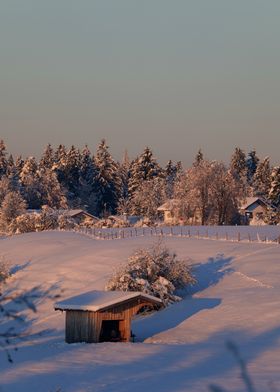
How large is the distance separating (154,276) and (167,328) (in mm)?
8240

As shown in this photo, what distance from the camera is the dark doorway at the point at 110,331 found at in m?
33.4

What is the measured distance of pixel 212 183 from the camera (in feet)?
292

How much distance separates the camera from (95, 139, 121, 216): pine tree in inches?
4850

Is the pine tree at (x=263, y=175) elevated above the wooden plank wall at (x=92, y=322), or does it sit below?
above

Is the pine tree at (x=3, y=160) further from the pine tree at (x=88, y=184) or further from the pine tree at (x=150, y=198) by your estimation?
the pine tree at (x=150, y=198)

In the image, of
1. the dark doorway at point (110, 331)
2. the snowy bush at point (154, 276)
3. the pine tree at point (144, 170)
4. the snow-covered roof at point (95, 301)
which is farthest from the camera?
the pine tree at point (144, 170)

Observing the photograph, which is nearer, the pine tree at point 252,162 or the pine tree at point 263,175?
the pine tree at point 263,175

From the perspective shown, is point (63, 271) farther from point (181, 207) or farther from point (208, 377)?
point (181, 207)

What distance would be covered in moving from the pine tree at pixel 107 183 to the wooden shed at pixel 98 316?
88.0m

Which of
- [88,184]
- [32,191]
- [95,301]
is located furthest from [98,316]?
[88,184]

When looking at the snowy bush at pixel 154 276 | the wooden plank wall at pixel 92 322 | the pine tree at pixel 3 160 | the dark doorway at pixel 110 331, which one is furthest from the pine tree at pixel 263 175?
the wooden plank wall at pixel 92 322

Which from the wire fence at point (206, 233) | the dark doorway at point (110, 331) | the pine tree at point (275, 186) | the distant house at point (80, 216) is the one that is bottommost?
the dark doorway at point (110, 331)

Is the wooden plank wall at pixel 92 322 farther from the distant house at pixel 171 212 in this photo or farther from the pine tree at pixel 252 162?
the pine tree at pixel 252 162

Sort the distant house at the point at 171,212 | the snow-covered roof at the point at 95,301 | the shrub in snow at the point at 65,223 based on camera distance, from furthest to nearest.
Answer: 1. the distant house at the point at 171,212
2. the shrub in snow at the point at 65,223
3. the snow-covered roof at the point at 95,301
